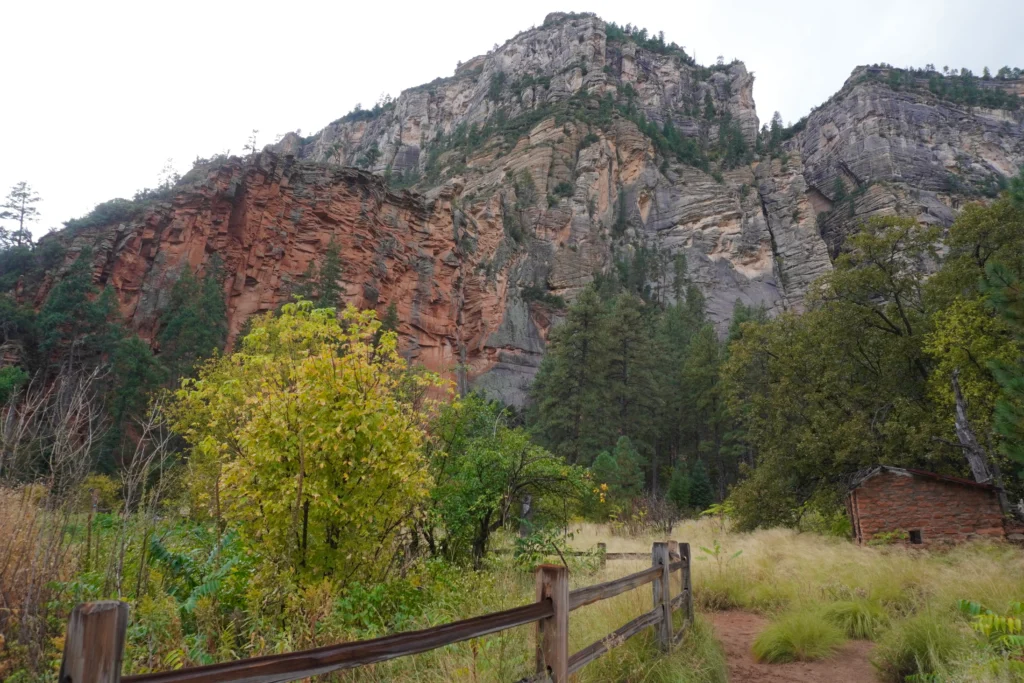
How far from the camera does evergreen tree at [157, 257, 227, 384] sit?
3403 centimetres

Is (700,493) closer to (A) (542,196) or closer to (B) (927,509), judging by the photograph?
(B) (927,509)

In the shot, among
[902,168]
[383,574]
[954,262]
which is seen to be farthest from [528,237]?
[383,574]

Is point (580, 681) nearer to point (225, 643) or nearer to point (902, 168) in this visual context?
point (225, 643)

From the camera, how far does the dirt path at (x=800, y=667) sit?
6330 millimetres

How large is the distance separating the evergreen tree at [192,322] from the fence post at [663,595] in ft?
96.1

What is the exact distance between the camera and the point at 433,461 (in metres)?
8.77

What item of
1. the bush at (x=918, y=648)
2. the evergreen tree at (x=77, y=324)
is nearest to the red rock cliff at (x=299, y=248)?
the evergreen tree at (x=77, y=324)

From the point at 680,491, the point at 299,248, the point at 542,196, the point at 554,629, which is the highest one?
the point at 542,196

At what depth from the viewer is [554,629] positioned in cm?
338

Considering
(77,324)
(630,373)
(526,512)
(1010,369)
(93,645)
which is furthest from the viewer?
(630,373)

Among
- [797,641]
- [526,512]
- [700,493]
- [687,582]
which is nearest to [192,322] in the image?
[526,512]

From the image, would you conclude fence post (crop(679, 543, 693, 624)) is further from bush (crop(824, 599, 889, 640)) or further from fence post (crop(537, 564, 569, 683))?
fence post (crop(537, 564, 569, 683))

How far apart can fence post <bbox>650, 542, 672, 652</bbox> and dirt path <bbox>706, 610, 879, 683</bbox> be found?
93cm

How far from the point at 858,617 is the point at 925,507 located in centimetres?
887
